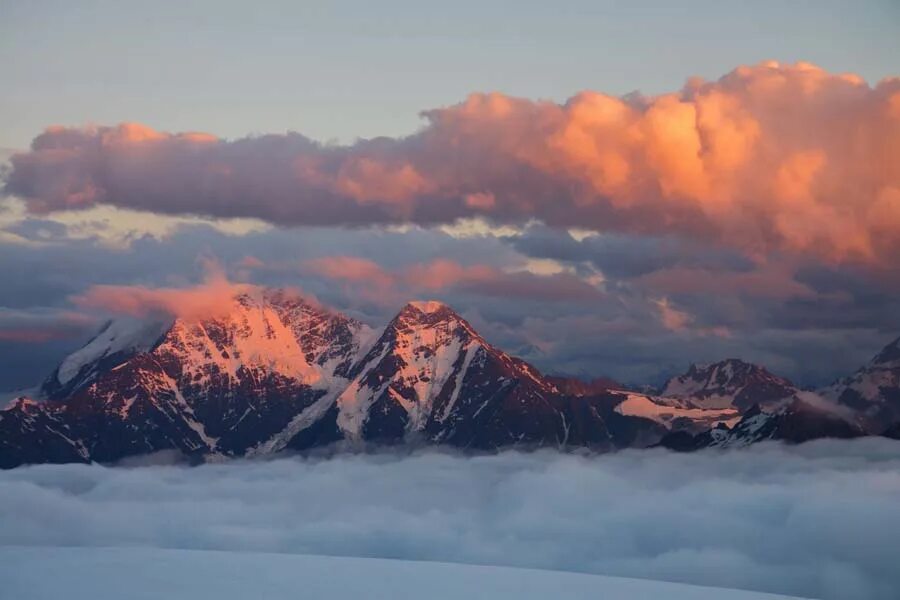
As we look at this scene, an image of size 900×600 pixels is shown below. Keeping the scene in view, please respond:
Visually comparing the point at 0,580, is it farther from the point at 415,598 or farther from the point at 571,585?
the point at 571,585

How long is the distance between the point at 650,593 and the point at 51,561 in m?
80.3

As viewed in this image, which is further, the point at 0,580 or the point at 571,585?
the point at 571,585

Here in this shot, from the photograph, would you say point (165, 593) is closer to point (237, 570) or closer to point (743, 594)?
point (237, 570)

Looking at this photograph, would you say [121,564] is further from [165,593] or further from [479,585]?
[479,585]

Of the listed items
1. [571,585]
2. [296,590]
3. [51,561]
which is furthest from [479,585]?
[51,561]

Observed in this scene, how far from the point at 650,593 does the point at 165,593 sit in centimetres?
6197

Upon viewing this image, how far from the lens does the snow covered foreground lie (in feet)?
529

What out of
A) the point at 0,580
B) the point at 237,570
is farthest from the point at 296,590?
the point at 0,580

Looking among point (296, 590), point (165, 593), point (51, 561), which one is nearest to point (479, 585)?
point (296, 590)

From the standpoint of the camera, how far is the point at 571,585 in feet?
600

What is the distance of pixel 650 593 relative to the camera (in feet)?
582

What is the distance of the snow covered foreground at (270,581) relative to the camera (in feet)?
529

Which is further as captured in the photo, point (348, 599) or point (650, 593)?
point (650, 593)

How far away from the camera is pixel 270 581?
173000 millimetres
